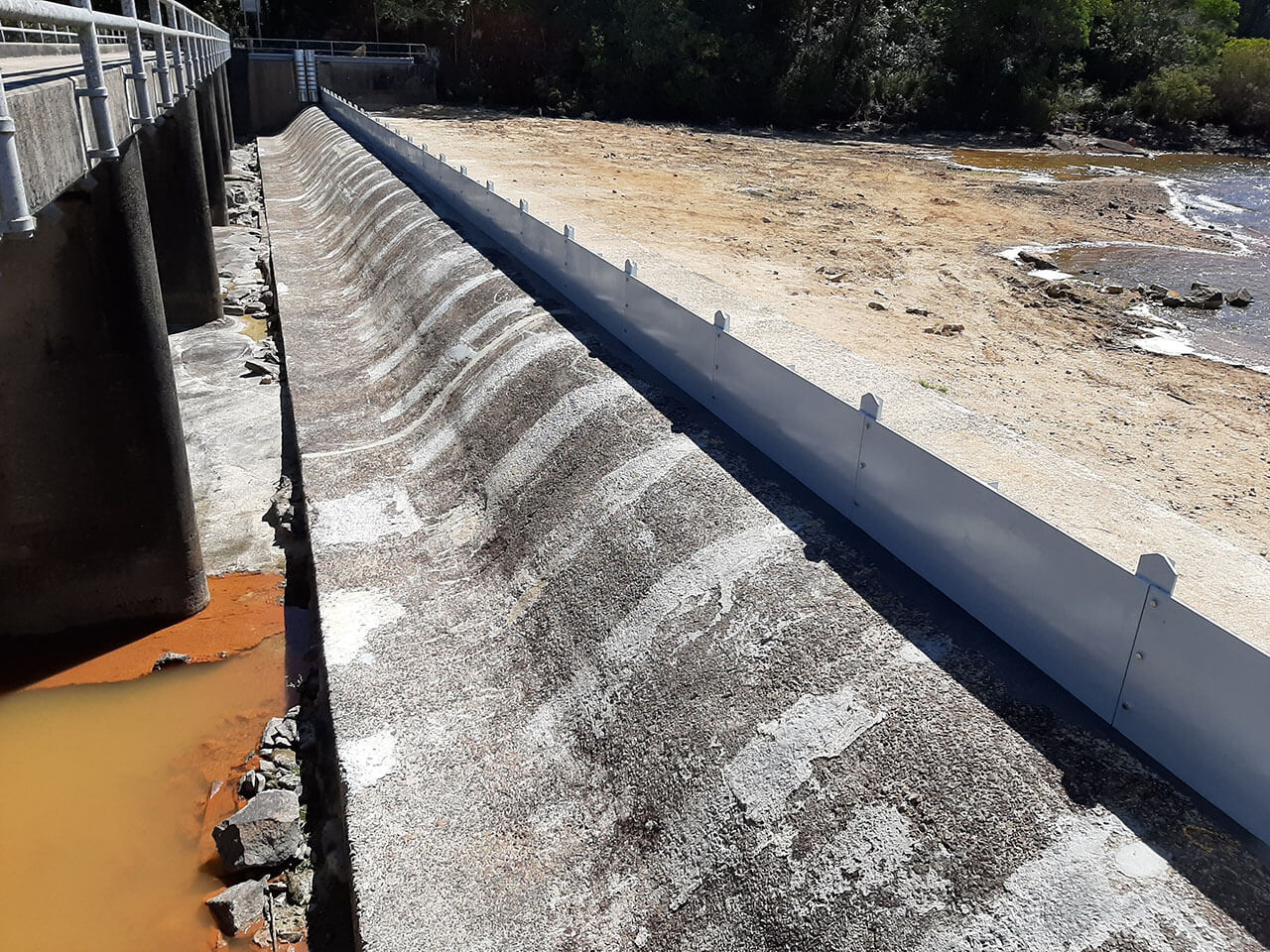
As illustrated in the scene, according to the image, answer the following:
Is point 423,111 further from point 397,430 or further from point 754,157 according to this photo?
point 397,430

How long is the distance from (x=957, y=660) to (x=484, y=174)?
78.1 ft

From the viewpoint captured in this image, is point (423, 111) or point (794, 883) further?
point (423, 111)

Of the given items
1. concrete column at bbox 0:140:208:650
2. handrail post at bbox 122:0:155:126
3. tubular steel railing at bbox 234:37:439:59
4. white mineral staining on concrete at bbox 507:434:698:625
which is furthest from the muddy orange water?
tubular steel railing at bbox 234:37:439:59

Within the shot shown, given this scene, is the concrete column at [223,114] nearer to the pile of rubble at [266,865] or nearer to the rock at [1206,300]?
the rock at [1206,300]

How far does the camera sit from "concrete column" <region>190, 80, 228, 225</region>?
23953 millimetres

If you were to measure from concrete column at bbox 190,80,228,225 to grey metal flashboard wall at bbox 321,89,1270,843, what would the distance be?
64.1 ft

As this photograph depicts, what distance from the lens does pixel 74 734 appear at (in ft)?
26.0

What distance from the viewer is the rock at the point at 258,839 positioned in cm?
636

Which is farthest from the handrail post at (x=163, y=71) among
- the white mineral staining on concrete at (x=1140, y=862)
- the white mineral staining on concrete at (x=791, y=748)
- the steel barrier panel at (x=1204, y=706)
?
the white mineral staining on concrete at (x=1140, y=862)

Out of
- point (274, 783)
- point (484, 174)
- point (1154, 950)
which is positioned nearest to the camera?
point (1154, 950)

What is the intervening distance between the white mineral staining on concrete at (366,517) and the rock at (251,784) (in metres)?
2.53

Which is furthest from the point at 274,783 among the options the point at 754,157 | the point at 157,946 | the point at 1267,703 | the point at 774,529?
the point at 754,157

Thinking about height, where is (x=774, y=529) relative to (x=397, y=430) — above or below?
above

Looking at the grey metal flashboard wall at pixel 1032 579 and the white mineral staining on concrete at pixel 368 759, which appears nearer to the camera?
the grey metal flashboard wall at pixel 1032 579
